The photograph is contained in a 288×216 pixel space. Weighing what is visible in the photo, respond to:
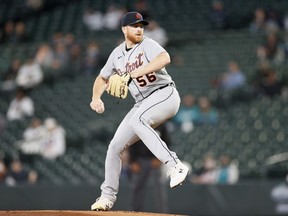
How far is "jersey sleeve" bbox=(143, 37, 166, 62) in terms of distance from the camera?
662 centimetres

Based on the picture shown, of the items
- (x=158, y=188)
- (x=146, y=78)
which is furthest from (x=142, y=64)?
(x=158, y=188)

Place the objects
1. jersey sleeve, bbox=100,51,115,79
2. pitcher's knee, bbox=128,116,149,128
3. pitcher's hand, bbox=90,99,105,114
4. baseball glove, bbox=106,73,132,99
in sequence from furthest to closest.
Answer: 1. jersey sleeve, bbox=100,51,115,79
2. pitcher's hand, bbox=90,99,105,114
3. pitcher's knee, bbox=128,116,149,128
4. baseball glove, bbox=106,73,132,99

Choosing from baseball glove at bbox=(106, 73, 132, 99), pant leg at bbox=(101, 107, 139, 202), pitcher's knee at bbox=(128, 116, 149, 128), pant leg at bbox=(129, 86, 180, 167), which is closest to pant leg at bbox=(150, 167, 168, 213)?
pant leg at bbox=(101, 107, 139, 202)

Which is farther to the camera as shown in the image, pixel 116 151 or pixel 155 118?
pixel 116 151

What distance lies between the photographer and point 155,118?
670cm

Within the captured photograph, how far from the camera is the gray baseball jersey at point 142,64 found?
669 centimetres

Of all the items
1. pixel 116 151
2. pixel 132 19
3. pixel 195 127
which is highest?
pixel 195 127

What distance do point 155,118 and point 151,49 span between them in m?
0.59

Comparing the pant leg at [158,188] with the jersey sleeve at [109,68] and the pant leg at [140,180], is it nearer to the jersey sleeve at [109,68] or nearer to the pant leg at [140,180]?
the pant leg at [140,180]

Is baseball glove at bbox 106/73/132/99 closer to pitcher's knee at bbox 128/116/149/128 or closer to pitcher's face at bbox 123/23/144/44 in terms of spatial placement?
pitcher's knee at bbox 128/116/149/128

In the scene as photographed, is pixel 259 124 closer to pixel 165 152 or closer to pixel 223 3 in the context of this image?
pixel 223 3

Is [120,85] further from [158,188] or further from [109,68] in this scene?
[158,188]

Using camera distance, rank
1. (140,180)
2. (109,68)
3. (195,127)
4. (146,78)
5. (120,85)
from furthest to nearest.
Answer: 1. (195,127)
2. (140,180)
3. (109,68)
4. (146,78)
5. (120,85)

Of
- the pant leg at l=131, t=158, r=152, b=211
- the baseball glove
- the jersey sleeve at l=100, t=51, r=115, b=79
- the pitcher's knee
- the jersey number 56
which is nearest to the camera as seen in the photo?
the baseball glove
